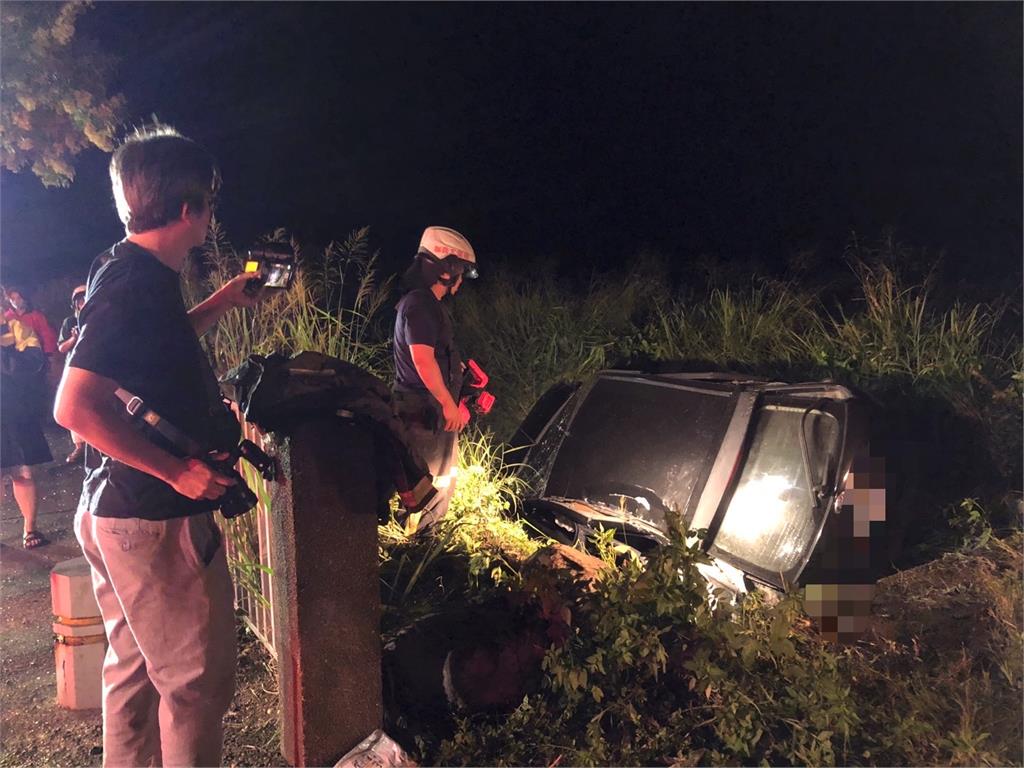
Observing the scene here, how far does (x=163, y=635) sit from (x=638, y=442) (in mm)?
2367

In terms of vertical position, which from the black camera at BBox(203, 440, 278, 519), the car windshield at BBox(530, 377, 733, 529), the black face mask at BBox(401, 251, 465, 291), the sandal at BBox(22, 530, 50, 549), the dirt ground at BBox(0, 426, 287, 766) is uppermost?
Result: the black face mask at BBox(401, 251, 465, 291)

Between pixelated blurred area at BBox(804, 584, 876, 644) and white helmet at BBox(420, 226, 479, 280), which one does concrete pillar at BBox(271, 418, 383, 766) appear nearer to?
white helmet at BBox(420, 226, 479, 280)

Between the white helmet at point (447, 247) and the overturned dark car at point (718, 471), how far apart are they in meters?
1.12

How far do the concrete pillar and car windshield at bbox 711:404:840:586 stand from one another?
5.03 ft

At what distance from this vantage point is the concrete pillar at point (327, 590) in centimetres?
226

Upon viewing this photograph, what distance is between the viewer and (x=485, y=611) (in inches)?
109

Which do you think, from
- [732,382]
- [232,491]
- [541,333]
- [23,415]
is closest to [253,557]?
[232,491]

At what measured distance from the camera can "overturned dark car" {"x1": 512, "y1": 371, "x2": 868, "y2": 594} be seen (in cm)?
298

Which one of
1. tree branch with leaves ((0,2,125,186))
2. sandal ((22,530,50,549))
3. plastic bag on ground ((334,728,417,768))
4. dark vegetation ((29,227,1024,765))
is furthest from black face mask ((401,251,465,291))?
tree branch with leaves ((0,2,125,186))

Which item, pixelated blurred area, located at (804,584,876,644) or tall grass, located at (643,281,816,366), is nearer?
pixelated blurred area, located at (804,584,876,644)

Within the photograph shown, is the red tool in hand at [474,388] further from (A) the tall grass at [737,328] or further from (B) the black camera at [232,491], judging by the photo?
(A) the tall grass at [737,328]

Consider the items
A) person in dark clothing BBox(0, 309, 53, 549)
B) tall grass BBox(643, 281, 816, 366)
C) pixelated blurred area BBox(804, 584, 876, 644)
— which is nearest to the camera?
pixelated blurred area BBox(804, 584, 876, 644)

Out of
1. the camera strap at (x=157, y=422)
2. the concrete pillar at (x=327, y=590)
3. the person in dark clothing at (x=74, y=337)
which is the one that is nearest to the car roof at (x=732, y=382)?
the concrete pillar at (x=327, y=590)

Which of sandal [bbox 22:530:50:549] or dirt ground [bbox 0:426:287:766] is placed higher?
dirt ground [bbox 0:426:287:766]
